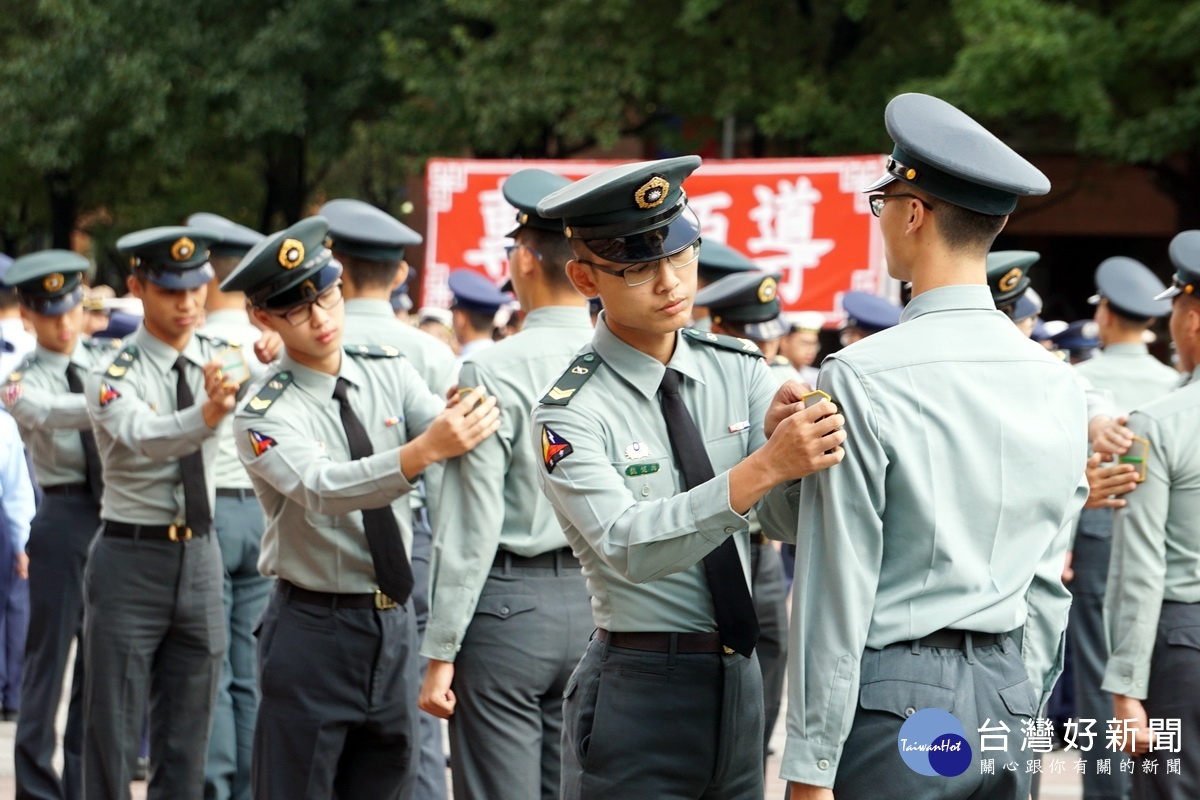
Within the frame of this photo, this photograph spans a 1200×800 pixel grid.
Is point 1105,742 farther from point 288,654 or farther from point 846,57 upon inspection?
point 846,57

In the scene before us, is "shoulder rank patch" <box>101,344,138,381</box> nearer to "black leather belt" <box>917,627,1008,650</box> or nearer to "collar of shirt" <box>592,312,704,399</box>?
"collar of shirt" <box>592,312,704,399</box>

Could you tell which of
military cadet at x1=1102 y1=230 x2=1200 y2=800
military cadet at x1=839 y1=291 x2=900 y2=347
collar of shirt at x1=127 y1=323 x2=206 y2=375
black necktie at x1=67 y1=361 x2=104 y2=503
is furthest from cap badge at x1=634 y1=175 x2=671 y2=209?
military cadet at x1=839 y1=291 x2=900 y2=347

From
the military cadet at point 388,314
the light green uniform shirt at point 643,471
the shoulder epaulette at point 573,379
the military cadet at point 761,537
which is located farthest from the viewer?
the military cadet at point 388,314

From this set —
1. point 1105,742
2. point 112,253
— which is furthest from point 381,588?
point 112,253

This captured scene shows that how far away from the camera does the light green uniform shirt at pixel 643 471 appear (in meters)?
2.98

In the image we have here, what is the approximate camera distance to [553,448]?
3219mm

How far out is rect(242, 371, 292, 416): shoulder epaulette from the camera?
446 centimetres

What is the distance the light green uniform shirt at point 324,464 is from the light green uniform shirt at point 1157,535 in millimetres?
2242

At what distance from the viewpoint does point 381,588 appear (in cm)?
442

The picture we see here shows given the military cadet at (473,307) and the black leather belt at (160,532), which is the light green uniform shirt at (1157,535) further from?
the military cadet at (473,307)

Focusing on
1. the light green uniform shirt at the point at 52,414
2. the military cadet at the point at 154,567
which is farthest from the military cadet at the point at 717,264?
the light green uniform shirt at the point at 52,414

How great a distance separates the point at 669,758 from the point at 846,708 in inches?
22.9

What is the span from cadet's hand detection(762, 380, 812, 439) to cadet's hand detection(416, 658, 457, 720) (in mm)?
1887

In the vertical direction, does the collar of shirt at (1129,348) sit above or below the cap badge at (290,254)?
below
